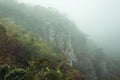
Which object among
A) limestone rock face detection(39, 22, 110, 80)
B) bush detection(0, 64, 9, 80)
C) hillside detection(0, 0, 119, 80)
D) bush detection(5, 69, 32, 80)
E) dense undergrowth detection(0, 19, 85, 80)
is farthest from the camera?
limestone rock face detection(39, 22, 110, 80)

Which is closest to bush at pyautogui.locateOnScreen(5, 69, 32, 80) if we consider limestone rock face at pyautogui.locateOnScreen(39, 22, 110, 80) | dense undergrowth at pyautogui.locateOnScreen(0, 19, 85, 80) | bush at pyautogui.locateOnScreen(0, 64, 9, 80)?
dense undergrowth at pyautogui.locateOnScreen(0, 19, 85, 80)

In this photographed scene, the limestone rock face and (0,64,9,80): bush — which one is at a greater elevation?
the limestone rock face

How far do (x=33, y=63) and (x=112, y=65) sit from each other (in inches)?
1993

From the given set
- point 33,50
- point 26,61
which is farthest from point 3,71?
point 33,50

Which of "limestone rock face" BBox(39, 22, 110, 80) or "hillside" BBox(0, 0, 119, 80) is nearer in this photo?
"hillside" BBox(0, 0, 119, 80)

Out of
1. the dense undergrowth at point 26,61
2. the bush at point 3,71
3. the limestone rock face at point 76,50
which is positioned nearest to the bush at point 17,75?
the dense undergrowth at point 26,61

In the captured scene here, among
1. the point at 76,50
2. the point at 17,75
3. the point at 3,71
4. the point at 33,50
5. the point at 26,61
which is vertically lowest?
the point at 17,75

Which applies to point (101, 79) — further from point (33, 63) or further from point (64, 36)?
point (33, 63)

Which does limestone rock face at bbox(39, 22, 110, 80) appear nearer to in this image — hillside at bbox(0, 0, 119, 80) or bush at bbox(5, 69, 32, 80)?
hillside at bbox(0, 0, 119, 80)

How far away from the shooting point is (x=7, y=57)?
27.4 m

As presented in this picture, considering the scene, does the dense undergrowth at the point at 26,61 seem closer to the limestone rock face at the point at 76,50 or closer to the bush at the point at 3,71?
the bush at the point at 3,71

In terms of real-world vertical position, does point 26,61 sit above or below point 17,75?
above

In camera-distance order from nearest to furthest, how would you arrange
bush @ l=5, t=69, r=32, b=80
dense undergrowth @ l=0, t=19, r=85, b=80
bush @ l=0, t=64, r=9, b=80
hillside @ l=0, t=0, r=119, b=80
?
bush @ l=5, t=69, r=32, b=80 < bush @ l=0, t=64, r=9, b=80 < dense undergrowth @ l=0, t=19, r=85, b=80 < hillside @ l=0, t=0, r=119, b=80

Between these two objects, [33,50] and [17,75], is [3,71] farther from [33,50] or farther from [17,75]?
[33,50]
